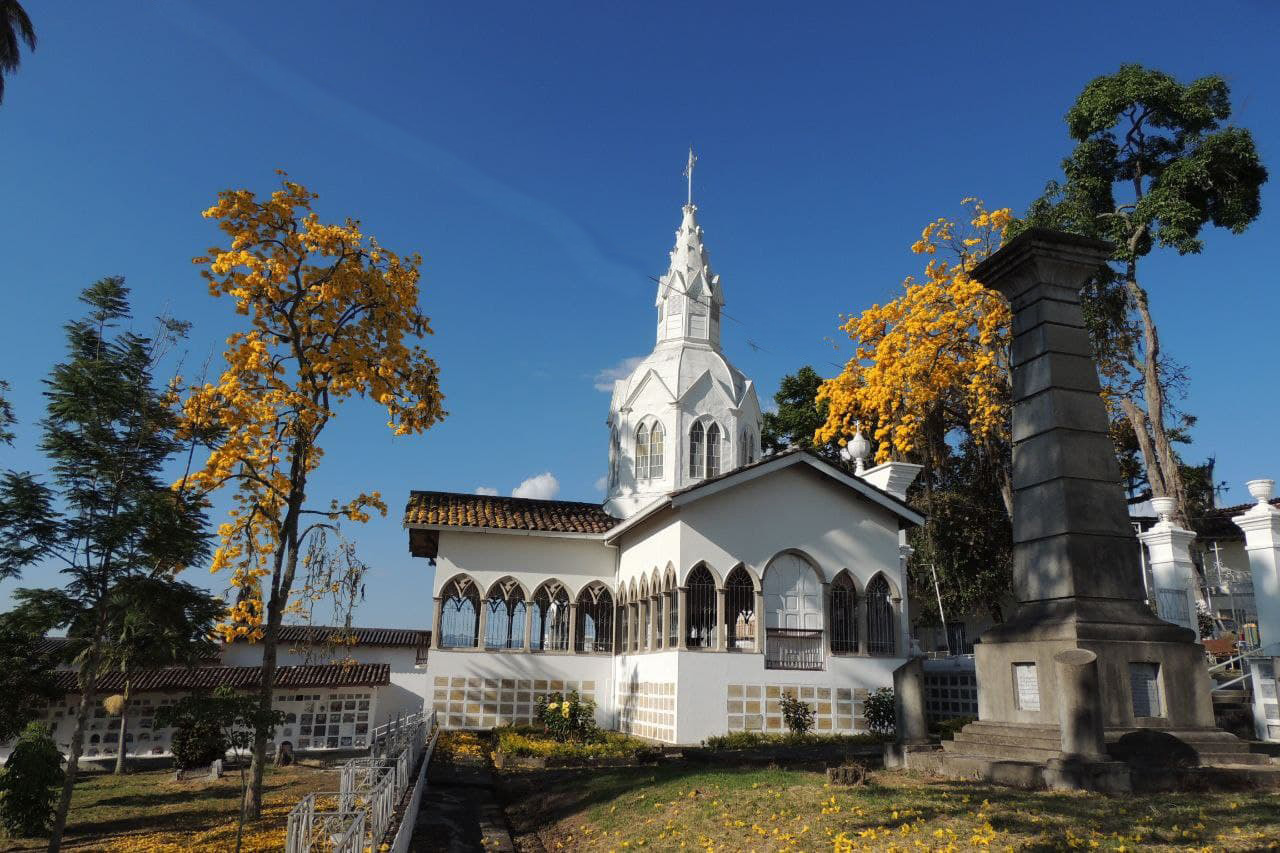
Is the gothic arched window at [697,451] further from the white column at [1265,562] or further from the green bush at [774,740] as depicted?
the white column at [1265,562]

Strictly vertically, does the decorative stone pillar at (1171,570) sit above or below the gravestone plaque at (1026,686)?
above

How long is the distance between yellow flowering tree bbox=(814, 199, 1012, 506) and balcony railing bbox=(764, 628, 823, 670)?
761 cm

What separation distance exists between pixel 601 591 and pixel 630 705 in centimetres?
366

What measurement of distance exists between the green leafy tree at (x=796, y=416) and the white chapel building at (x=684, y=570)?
32.0 ft

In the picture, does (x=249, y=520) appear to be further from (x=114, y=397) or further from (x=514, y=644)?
(x=514, y=644)

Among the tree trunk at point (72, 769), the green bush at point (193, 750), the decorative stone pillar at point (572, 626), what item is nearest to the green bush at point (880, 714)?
the decorative stone pillar at point (572, 626)

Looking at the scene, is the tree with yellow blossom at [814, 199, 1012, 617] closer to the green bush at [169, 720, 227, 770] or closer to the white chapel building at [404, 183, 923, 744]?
the white chapel building at [404, 183, 923, 744]

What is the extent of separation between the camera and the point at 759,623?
1906cm

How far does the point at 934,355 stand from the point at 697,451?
23.9ft

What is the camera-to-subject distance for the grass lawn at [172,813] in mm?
11336

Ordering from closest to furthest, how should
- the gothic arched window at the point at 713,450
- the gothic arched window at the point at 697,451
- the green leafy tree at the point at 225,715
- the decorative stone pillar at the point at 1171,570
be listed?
the green leafy tree at the point at 225,715, the decorative stone pillar at the point at 1171,570, the gothic arched window at the point at 697,451, the gothic arched window at the point at 713,450

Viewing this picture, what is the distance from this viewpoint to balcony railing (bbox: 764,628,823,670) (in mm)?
19141

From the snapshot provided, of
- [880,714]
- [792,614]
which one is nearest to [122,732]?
[792,614]

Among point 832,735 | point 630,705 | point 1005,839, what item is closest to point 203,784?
point 630,705
